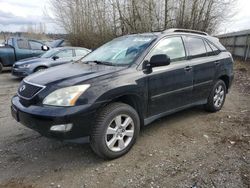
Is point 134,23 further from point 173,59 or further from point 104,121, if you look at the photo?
point 104,121

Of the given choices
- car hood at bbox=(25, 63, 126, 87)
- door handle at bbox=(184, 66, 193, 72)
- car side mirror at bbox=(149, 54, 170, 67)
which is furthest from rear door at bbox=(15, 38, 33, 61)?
car side mirror at bbox=(149, 54, 170, 67)

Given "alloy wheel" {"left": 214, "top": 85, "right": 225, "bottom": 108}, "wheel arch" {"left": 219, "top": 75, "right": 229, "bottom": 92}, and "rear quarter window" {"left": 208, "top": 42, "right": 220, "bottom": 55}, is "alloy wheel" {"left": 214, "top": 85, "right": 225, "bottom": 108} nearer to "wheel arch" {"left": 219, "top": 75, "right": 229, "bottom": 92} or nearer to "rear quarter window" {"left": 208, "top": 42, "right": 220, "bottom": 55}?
"wheel arch" {"left": 219, "top": 75, "right": 229, "bottom": 92}

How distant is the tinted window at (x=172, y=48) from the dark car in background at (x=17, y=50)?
9.80 metres

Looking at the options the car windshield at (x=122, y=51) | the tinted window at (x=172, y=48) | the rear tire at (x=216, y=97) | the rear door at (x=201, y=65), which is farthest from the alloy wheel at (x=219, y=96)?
the car windshield at (x=122, y=51)

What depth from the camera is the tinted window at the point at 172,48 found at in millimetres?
4117

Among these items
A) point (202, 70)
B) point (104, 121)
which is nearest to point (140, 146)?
point (104, 121)

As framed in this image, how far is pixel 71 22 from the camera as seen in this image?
20.7 metres

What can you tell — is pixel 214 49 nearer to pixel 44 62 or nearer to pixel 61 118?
pixel 61 118

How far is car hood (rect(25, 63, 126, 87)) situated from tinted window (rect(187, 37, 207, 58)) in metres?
1.67

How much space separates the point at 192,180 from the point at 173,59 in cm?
203

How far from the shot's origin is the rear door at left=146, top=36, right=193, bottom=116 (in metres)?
3.90

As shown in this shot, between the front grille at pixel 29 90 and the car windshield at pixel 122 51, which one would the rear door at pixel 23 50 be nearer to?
the car windshield at pixel 122 51

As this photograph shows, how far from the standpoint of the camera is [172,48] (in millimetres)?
4363

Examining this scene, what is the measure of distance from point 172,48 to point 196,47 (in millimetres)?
717
